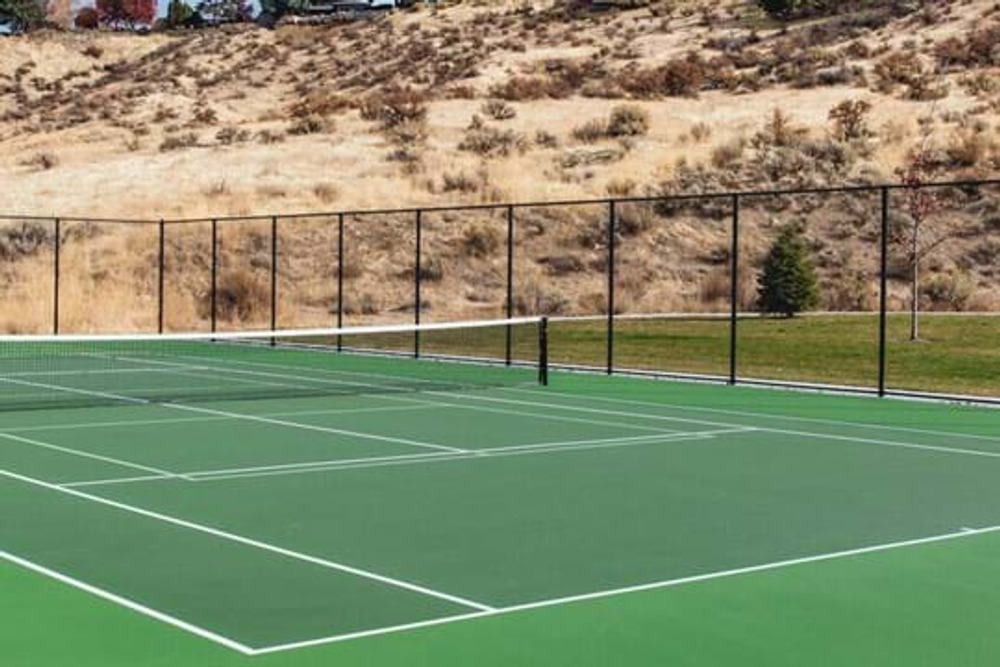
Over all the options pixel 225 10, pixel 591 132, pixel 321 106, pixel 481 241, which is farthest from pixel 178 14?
pixel 481 241

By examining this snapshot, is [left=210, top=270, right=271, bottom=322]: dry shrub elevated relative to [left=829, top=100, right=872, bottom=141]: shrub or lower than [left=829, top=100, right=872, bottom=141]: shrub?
lower

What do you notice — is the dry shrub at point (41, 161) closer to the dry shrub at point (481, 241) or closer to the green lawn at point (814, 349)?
the dry shrub at point (481, 241)

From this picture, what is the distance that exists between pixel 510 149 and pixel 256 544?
1670 inches

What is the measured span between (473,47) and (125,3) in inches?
1631

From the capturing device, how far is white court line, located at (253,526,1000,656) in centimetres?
761

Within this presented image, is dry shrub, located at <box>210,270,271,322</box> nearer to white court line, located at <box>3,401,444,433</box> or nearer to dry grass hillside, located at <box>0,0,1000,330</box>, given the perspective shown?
dry grass hillside, located at <box>0,0,1000,330</box>

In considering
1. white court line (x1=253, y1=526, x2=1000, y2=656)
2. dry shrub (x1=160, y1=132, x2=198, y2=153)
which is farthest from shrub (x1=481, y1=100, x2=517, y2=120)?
white court line (x1=253, y1=526, x2=1000, y2=656)

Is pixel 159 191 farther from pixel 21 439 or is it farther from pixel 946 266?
pixel 21 439

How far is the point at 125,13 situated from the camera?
348ft

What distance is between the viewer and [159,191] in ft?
159


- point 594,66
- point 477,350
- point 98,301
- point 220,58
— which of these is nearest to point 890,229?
point 477,350

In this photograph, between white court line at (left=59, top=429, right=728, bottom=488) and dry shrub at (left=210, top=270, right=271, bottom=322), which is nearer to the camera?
white court line at (left=59, top=429, right=728, bottom=488)

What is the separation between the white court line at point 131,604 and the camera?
754cm

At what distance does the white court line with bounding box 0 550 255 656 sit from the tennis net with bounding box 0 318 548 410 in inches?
344
